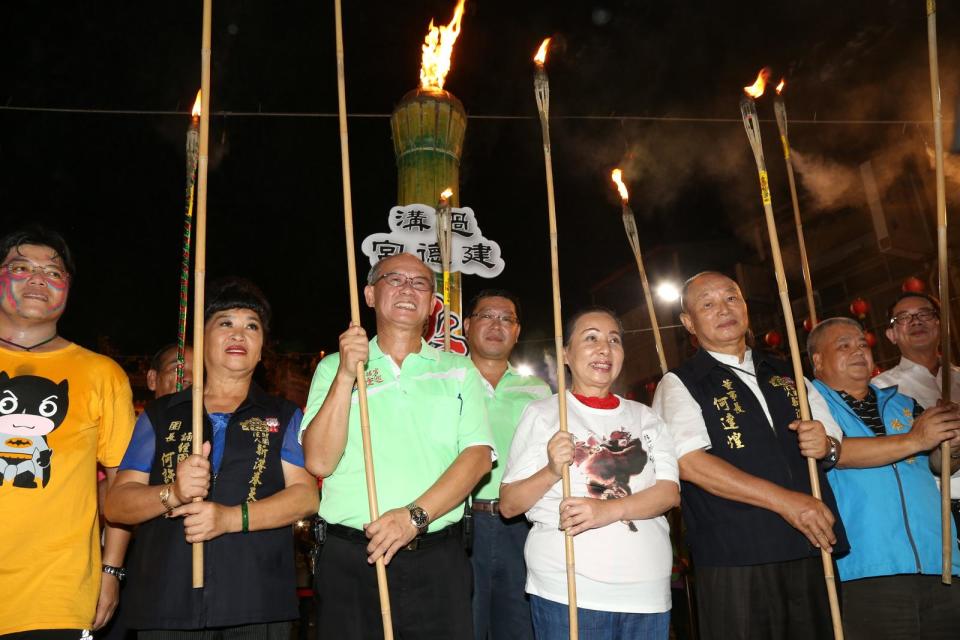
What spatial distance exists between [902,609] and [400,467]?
2.44m

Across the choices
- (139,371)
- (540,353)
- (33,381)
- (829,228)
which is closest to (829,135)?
(829,228)

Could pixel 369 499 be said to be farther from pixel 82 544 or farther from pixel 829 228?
pixel 829 228

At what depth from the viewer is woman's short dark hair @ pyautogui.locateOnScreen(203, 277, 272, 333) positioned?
289 centimetres

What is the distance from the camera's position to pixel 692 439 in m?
2.89

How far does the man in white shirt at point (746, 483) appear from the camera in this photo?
2693mm

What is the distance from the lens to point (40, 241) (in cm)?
282

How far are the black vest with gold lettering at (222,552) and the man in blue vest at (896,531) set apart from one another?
261 cm

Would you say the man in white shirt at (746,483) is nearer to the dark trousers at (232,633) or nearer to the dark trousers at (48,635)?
the dark trousers at (232,633)

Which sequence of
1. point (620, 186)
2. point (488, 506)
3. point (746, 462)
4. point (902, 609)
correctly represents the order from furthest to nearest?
point (620, 186)
point (488, 506)
point (902, 609)
point (746, 462)

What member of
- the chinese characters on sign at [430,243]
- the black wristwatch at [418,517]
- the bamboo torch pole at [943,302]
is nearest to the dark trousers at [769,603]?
the bamboo torch pole at [943,302]

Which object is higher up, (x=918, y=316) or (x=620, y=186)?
(x=620, y=186)

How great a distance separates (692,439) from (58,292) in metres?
2.83

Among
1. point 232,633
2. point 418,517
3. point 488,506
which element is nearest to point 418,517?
point 418,517

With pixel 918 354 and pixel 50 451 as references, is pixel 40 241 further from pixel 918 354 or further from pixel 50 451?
pixel 918 354
